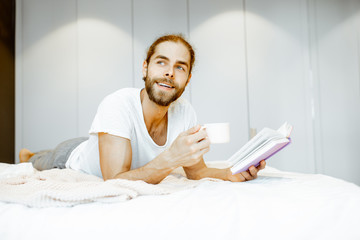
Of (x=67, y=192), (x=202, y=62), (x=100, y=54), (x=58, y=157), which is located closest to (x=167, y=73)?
(x=67, y=192)

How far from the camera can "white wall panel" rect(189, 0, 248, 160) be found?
3107mm

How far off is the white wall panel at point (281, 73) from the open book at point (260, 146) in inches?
87.7

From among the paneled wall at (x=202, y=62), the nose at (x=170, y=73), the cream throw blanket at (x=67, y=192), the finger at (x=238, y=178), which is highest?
the paneled wall at (x=202, y=62)

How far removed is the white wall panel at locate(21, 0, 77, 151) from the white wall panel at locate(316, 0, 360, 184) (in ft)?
8.92

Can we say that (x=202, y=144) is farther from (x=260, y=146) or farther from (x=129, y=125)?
(x=129, y=125)

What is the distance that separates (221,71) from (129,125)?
2170mm

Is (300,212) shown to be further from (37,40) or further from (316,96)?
(37,40)

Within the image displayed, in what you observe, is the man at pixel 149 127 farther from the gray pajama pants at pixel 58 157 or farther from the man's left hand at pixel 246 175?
the gray pajama pants at pixel 58 157

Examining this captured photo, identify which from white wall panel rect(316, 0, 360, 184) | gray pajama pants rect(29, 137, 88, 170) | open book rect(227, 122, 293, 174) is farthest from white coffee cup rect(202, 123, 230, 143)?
white wall panel rect(316, 0, 360, 184)

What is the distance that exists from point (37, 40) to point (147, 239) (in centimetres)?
314

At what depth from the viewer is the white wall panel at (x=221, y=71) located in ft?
10.2

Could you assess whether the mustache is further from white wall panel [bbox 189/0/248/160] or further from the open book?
white wall panel [bbox 189/0/248/160]

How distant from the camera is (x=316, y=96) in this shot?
3004 mm

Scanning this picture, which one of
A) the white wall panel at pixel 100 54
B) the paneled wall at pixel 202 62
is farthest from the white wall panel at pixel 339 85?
the white wall panel at pixel 100 54
